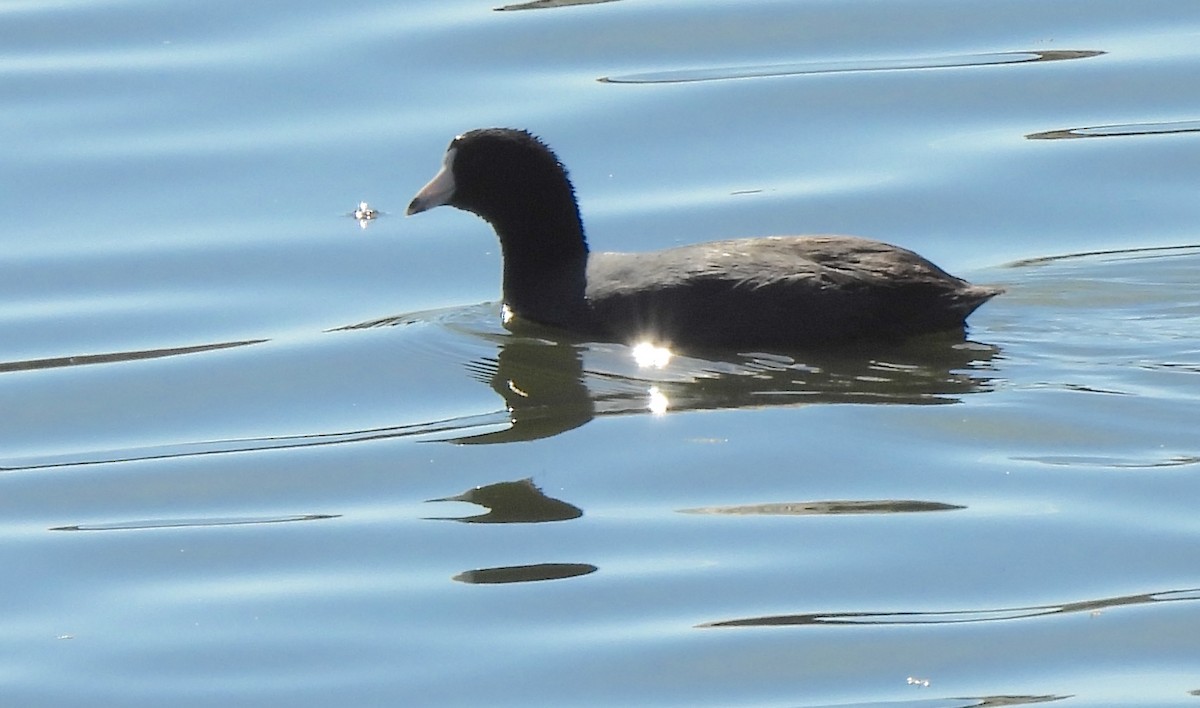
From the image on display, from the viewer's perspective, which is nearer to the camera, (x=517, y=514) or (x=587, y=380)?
(x=517, y=514)

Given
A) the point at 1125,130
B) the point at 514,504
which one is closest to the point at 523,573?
the point at 514,504

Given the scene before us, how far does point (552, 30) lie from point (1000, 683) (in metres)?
7.31

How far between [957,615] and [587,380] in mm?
2488

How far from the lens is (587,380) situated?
291 inches

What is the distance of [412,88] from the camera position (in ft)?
35.2

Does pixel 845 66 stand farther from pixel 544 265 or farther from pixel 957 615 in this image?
pixel 957 615

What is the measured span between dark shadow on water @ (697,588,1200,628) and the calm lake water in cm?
2

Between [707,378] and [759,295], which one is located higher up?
[759,295]

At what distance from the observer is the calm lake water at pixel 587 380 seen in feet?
16.8

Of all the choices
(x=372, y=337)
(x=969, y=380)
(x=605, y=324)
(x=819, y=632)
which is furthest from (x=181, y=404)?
(x=819, y=632)

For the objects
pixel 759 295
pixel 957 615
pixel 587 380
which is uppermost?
pixel 759 295

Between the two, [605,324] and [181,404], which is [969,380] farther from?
[181,404]

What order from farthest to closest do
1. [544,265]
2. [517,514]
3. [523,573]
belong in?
[544,265] → [517,514] → [523,573]

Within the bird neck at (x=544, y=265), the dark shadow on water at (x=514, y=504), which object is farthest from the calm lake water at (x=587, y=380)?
the bird neck at (x=544, y=265)
